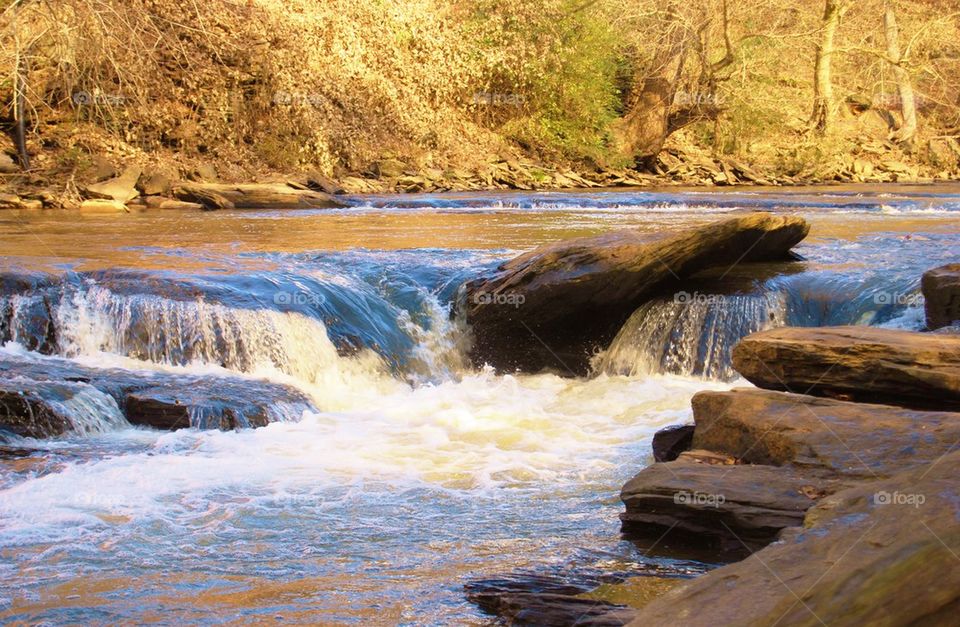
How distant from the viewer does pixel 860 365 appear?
5.20m

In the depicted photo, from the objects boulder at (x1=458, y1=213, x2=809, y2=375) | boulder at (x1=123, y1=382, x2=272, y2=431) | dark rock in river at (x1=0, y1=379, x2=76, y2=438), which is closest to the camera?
dark rock in river at (x1=0, y1=379, x2=76, y2=438)

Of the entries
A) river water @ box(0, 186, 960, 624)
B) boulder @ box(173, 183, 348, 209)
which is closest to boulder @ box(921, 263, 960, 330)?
river water @ box(0, 186, 960, 624)

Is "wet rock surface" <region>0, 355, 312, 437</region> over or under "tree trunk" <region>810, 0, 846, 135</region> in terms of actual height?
under

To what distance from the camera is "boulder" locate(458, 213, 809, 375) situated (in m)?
8.53

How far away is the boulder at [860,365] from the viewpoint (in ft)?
16.5

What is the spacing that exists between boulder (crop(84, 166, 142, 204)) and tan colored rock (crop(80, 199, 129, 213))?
211 millimetres

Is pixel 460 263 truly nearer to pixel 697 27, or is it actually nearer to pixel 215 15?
pixel 215 15

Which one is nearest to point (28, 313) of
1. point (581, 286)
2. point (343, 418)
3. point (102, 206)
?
point (343, 418)

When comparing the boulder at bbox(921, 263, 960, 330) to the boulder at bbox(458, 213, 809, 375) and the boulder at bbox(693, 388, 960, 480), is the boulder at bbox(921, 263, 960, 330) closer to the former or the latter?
the boulder at bbox(458, 213, 809, 375)

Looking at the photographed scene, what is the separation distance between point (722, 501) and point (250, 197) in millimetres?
13810

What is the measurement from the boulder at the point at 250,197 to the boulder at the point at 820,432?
12.7 metres

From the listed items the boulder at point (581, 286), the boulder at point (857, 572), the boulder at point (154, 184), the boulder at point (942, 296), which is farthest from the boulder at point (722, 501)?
the boulder at point (154, 184)

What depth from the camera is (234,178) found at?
1938 cm

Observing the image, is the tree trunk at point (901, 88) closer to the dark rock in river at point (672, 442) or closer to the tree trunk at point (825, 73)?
the tree trunk at point (825, 73)
